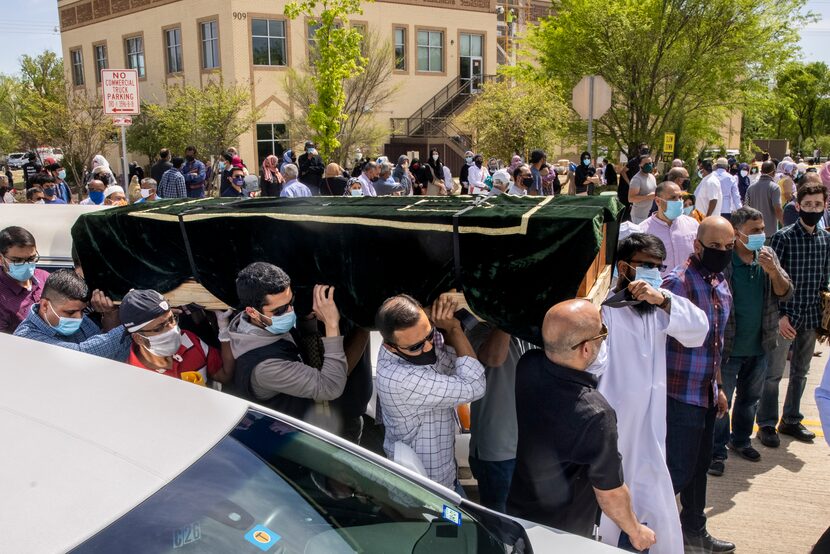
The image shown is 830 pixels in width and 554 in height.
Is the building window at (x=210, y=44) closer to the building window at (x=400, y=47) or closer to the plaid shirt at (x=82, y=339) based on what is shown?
the building window at (x=400, y=47)

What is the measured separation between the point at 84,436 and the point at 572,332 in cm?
171

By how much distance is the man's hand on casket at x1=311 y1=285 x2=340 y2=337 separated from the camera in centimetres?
338

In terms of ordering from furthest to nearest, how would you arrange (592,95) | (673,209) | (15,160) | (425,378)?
(15,160)
(592,95)
(673,209)
(425,378)

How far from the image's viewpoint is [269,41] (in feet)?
95.1

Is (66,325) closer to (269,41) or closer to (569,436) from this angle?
(569,436)

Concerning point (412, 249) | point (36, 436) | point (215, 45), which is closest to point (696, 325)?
point (412, 249)

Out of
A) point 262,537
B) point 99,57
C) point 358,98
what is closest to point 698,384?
point 262,537

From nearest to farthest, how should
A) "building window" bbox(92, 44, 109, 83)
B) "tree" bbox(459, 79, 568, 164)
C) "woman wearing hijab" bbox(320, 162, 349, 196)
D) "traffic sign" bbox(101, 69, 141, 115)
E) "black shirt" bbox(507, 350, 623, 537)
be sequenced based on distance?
"black shirt" bbox(507, 350, 623, 537) → "traffic sign" bbox(101, 69, 141, 115) → "woman wearing hijab" bbox(320, 162, 349, 196) → "tree" bbox(459, 79, 568, 164) → "building window" bbox(92, 44, 109, 83)

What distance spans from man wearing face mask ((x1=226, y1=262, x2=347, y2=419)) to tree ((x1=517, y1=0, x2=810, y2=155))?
19.4 m

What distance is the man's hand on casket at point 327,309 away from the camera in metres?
3.38

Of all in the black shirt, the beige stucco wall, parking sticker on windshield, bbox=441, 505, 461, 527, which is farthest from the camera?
the beige stucco wall

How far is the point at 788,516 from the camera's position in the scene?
14.5 feet

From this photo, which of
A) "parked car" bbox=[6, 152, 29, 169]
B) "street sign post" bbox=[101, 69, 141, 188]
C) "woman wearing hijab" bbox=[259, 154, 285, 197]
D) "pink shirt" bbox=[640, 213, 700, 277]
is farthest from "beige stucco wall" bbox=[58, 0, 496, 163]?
"pink shirt" bbox=[640, 213, 700, 277]

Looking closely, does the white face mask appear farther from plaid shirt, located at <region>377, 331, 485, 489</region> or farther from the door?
the door
